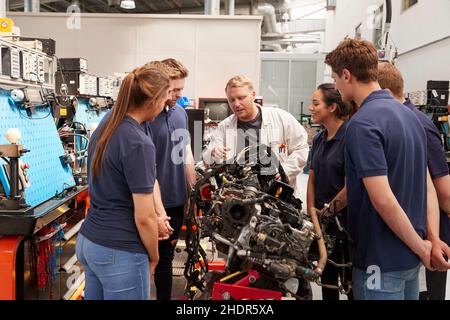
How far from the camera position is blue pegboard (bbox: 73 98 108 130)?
3437mm

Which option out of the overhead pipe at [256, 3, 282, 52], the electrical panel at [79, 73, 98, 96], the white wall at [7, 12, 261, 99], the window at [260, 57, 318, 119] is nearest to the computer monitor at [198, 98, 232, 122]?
the white wall at [7, 12, 261, 99]

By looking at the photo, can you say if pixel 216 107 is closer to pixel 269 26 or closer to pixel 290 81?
pixel 290 81

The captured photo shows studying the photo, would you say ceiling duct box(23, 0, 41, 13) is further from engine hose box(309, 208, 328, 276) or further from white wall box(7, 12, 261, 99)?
engine hose box(309, 208, 328, 276)

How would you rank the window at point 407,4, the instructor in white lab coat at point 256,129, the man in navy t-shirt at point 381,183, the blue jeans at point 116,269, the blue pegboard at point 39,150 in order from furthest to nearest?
the window at point 407,4
the instructor in white lab coat at point 256,129
the blue pegboard at point 39,150
the blue jeans at point 116,269
the man in navy t-shirt at point 381,183

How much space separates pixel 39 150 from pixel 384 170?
1915 millimetres

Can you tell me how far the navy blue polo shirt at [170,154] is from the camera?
2.17 metres

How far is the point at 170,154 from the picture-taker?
222 cm

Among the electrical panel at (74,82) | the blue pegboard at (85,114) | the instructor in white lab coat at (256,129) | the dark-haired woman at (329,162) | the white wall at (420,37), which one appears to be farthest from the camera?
the white wall at (420,37)

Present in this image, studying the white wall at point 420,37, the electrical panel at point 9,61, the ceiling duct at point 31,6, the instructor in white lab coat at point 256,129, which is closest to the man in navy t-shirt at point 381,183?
the instructor in white lab coat at point 256,129

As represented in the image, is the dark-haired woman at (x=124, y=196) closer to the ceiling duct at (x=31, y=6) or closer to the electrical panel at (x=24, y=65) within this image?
the electrical panel at (x=24, y=65)

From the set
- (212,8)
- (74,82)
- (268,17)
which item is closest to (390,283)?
(74,82)

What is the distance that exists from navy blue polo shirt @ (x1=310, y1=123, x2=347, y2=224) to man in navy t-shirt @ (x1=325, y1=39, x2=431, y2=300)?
0.42 metres

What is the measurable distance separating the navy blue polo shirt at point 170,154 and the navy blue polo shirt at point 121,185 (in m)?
0.69
